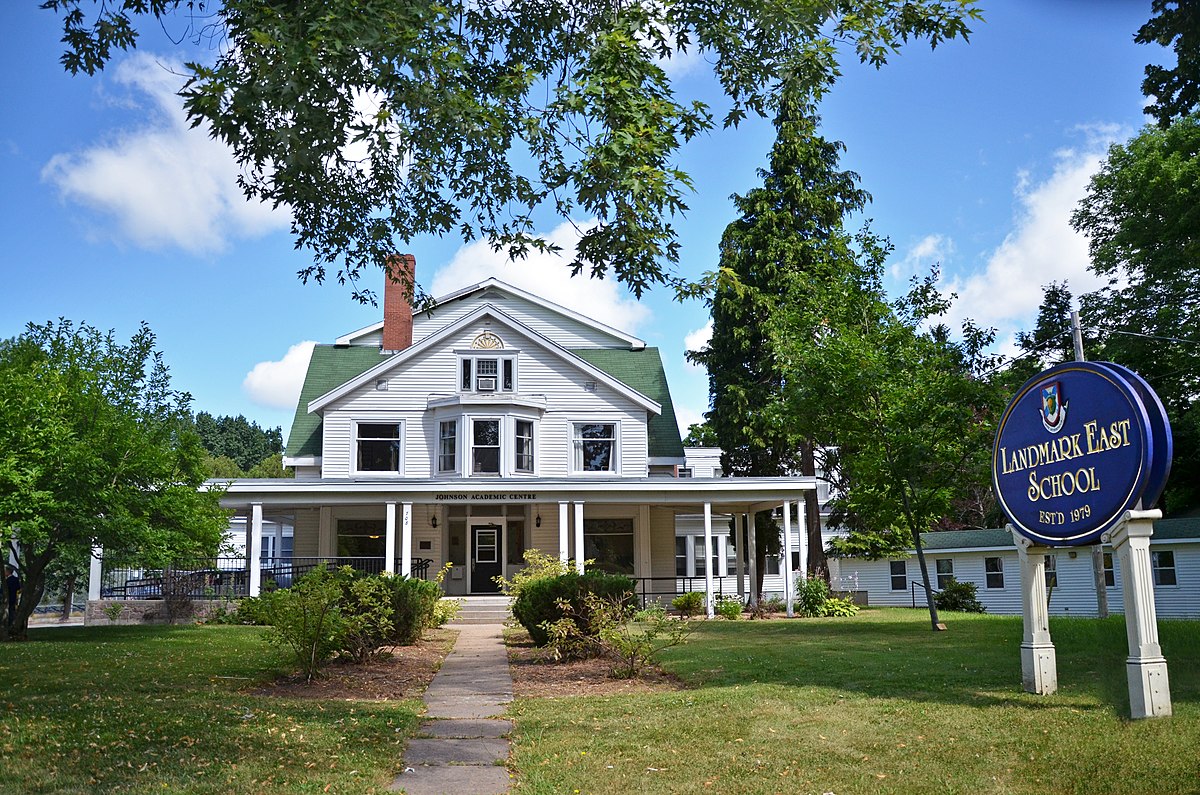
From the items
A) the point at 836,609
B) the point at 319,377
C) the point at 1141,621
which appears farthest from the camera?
the point at 319,377

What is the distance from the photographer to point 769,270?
30.3m

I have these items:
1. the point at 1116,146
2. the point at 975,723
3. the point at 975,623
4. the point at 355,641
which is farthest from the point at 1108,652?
the point at 1116,146

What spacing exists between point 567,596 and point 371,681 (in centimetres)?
321

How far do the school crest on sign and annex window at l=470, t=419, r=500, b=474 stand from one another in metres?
18.0

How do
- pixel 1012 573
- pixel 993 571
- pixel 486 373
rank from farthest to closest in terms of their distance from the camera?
pixel 993 571, pixel 1012 573, pixel 486 373

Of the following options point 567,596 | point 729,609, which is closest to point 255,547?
point 729,609

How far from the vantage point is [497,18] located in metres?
9.68

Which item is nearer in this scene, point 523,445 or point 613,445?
point 523,445

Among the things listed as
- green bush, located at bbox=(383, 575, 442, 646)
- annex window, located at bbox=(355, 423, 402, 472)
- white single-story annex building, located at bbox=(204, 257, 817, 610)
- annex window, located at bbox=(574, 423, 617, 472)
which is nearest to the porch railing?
white single-story annex building, located at bbox=(204, 257, 817, 610)

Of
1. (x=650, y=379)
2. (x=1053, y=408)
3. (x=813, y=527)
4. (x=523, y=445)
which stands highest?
(x=650, y=379)

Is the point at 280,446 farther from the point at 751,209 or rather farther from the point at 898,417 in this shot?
the point at 898,417

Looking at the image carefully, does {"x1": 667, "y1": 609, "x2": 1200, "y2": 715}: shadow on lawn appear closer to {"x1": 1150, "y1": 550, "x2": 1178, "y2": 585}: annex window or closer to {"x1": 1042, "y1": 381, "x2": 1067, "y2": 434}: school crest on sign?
{"x1": 1042, "y1": 381, "x2": 1067, "y2": 434}: school crest on sign

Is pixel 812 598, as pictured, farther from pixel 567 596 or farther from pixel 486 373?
pixel 567 596

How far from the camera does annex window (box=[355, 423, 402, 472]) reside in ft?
86.5
